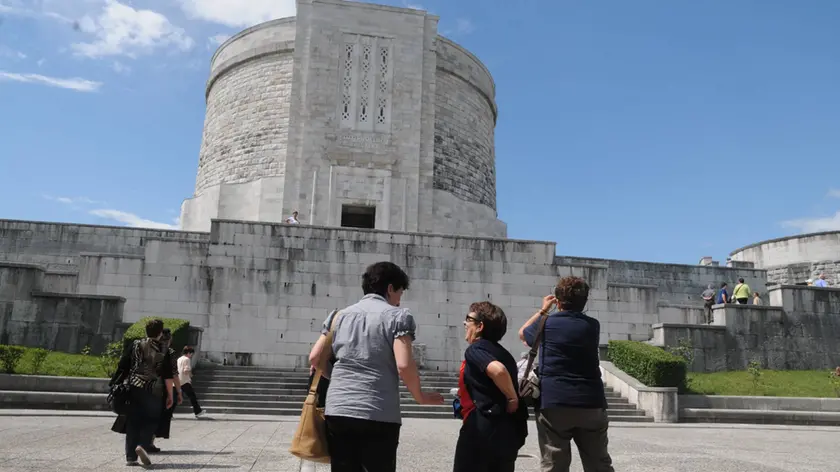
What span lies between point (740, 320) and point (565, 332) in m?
15.3

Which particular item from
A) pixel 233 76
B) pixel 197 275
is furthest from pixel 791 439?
pixel 233 76

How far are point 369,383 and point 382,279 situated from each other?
639 mm

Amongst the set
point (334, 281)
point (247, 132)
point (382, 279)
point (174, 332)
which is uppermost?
point (247, 132)

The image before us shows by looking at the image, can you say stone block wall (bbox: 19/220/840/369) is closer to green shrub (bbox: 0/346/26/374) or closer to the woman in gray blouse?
green shrub (bbox: 0/346/26/374)

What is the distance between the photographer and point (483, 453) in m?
3.79

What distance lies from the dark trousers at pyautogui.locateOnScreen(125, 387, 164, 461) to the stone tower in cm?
1642

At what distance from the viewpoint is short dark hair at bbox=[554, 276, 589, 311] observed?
4504mm

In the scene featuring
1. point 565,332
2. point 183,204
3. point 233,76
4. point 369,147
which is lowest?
point 565,332

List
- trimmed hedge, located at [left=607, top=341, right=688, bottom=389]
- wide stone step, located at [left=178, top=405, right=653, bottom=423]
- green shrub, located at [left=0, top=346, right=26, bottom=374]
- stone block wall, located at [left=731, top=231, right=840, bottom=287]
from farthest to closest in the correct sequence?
1. stone block wall, located at [left=731, top=231, right=840, bottom=287]
2. trimmed hedge, located at [left=607, top=341, right=688, bottom=389]
3. wide stone step, located at [left=178, top=405, right=653, bottom=423]
4. green shrub, located at [left=0, top=346, right=26, bottom=374]

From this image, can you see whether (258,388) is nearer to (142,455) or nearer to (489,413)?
(142,455)

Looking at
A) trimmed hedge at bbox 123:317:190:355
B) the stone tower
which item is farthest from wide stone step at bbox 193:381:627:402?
the stone tower

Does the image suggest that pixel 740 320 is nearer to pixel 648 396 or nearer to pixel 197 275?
pixel 648 396

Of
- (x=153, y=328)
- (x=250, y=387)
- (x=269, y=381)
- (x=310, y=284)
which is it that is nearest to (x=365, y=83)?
(x=310, y=284)

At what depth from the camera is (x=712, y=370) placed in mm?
17109
